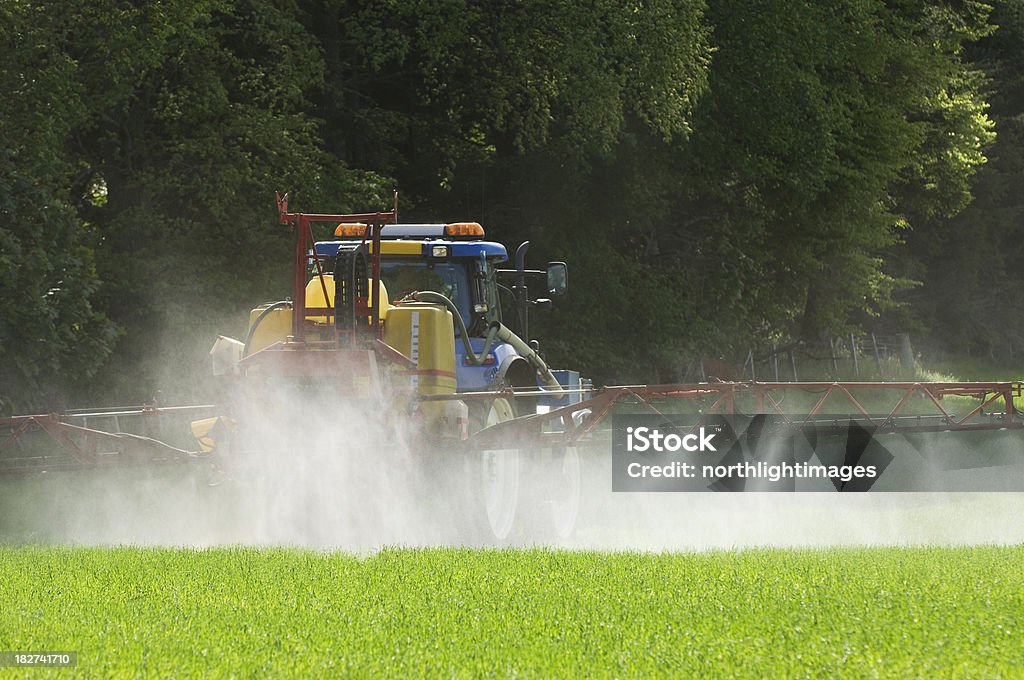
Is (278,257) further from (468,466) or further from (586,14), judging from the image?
(468,466)

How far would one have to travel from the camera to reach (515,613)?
28.0 ft

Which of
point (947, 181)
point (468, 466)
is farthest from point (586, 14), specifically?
point (947, 181)

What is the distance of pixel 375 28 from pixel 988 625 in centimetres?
1841

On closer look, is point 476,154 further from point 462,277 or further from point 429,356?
point 429,356

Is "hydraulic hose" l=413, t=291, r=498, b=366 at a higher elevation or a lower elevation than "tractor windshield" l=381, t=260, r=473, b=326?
lower

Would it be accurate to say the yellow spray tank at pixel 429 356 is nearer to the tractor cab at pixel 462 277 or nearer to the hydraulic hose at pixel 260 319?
the hydraulic hose at pixel 260 319

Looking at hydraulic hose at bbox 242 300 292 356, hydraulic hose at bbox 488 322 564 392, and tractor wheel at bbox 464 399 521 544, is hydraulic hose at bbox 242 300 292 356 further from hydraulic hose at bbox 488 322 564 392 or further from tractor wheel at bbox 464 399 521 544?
hydraulic hose at bbox 488 322 564 392

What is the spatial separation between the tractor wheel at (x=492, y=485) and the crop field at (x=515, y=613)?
5.07ft

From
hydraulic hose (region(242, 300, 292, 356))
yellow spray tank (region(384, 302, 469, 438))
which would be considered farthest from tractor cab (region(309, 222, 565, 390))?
yellow spray tank (region(384, 302, 469, 438))

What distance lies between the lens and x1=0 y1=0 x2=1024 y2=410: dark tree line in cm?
1977

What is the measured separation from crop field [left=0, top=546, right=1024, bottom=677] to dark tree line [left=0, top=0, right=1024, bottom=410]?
333 inches

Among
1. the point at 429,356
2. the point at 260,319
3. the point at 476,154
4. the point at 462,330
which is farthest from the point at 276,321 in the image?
the point at 476,154

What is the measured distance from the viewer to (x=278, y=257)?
23062mm

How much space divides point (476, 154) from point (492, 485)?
43.3ft
